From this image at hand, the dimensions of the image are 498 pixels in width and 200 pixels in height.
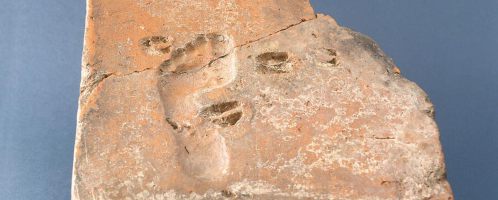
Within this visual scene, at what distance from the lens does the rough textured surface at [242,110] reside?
1494mm

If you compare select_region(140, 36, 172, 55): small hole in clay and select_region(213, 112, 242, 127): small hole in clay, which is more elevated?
select_region(140, 36, 172, 55): small hole in clay

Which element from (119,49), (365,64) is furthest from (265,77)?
(119,49)

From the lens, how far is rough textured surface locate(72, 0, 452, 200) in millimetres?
1494

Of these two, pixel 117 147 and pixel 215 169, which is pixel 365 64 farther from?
pixel 117 147

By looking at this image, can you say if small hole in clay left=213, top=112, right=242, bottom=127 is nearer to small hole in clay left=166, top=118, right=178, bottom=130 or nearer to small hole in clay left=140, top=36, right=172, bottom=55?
small hole in clay left=166, top=118, right=178, bottom=130

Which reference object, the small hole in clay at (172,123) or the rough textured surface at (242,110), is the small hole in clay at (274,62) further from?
the small hole in clay at (172,123)

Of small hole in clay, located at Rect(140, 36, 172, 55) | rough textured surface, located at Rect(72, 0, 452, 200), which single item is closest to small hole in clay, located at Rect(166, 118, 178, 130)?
rough textured surface, located at Rect(72, 0, 452, 200)

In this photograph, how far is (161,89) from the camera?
64.2 inches

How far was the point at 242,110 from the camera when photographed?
1587 millimetres

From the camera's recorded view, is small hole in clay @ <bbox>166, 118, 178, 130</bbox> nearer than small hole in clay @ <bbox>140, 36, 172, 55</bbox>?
Yes

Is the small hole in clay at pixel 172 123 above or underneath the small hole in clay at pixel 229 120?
underneath

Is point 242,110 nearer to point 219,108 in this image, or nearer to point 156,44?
point 219,108

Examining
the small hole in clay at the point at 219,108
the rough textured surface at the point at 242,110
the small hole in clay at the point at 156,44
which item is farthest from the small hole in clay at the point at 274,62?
the small hole in clay at the point at 156,44

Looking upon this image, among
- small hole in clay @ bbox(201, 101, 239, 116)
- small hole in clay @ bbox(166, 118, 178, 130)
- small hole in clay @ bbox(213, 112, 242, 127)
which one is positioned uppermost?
small hole in clay @ bbox(201, 101, 239, 116)
